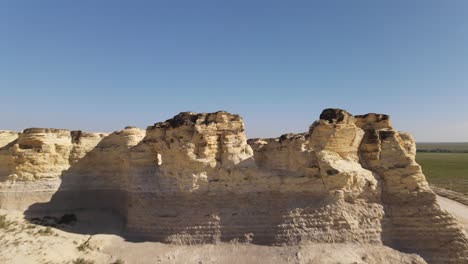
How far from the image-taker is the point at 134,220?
56.0 ft

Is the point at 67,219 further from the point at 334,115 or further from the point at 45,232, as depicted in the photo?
the point at 334,115

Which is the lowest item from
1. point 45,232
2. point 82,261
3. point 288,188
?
point 82,261

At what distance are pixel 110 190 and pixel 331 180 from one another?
13.5m

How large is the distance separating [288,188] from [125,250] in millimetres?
8339

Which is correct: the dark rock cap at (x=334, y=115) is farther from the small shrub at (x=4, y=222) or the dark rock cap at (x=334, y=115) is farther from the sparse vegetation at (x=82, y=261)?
the small shrub at (x=4, y=222)

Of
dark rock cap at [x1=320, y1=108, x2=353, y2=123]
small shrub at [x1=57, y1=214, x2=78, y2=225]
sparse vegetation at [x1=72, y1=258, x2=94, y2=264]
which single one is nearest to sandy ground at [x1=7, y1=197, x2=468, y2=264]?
sparse vegetation at [x1=72, y1=258, x2=94, y2=264]

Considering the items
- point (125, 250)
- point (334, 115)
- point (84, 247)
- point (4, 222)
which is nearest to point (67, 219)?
point (4, 222)

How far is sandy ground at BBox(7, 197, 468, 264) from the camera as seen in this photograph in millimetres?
13750

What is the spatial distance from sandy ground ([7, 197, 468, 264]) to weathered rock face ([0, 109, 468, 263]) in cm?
48

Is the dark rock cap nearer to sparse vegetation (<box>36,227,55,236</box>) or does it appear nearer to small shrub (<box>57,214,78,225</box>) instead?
small shrub (<box>57,214,78,225</box>)

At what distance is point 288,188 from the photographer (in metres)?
15.2

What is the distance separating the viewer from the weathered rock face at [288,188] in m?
14.5

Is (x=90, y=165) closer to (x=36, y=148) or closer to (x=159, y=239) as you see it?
(x=36, y=148)

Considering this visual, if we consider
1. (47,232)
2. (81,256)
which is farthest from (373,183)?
(47,232)
